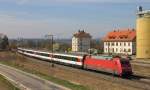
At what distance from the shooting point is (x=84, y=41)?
185625 mm

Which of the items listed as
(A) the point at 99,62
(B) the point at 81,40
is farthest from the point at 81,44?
(A) the point at 99,62

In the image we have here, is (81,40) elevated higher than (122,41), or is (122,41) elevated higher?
(81,40)

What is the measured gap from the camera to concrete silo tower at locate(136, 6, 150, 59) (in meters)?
93.8

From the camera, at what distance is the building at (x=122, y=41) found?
13088cm

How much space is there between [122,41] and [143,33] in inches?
1670

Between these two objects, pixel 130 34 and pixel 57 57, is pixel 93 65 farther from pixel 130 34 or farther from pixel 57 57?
pixel 130 34

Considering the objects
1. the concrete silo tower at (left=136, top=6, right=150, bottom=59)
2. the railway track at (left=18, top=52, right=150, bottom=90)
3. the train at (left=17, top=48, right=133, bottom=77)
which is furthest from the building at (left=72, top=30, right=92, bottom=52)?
the railway track at (left=18, top=52, right=150, bottom=90)

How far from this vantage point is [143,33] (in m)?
95.0

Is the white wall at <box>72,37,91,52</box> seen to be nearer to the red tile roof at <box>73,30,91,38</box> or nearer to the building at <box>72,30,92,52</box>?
the building at <box>72,30,92,52</box>

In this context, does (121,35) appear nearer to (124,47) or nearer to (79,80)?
(124,47)

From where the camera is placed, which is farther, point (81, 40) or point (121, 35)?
point (81, 40)

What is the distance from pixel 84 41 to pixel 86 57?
126m

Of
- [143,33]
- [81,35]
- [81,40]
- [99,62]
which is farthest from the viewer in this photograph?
[81,35]

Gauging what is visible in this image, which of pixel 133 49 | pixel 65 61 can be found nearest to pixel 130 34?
pixel 133 49
